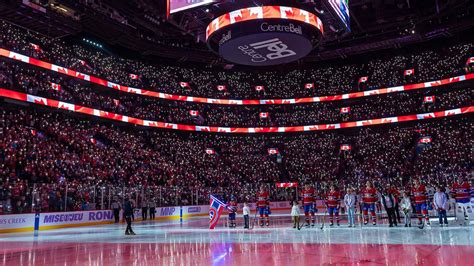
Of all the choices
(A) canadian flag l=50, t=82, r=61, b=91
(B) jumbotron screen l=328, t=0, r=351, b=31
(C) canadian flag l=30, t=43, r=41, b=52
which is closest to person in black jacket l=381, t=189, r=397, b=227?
(B) jumbotron screen l=328, t=0, r=351, b=31

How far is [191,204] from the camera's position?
1439 inches

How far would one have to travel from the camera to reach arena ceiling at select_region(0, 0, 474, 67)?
110ft

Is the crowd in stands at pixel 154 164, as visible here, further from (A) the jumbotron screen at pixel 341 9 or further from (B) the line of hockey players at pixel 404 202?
(A) the jumbotron screen at pixel 341 9

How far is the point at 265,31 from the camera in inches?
686

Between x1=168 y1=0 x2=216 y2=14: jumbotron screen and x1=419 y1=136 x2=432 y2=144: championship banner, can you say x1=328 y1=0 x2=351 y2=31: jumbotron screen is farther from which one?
x1=419 y1=136 x2=432 y2=144: championship banner

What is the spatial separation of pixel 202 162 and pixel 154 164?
7451mm

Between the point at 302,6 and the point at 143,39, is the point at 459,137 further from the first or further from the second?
the point at 143,39

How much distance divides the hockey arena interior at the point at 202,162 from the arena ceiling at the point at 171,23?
0.62 ft

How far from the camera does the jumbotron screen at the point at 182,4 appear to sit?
14.8m

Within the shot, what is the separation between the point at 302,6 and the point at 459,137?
103 ft

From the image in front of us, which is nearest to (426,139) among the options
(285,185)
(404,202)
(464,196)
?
(285,185)

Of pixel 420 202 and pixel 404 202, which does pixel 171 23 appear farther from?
pixel 420 202

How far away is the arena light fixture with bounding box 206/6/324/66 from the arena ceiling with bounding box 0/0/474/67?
171 inches

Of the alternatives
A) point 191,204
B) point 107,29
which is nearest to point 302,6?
point 191,204
